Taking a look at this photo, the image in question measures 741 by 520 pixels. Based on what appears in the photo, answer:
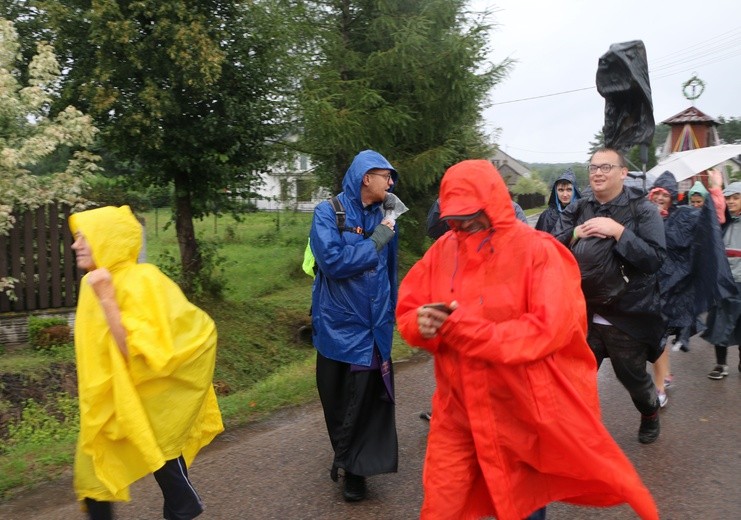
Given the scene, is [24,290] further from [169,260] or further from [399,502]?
[399,502]

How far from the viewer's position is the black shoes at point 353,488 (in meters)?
4.04

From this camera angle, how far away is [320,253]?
153 inches

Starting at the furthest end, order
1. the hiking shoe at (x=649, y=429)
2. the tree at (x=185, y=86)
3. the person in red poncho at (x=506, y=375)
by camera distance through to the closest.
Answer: the tree at (x=185, y=86)
the hiking shoe at (x=649, y=429)
the person in red poncho at (x=506, y=375)

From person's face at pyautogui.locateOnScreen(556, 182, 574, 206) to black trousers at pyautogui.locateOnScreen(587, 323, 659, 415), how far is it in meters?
2.36

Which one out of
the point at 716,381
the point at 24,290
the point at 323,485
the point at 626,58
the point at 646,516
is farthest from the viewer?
the point at 24,290

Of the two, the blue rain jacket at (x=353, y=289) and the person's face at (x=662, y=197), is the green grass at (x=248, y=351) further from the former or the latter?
the person's face at (x=662, y=197)

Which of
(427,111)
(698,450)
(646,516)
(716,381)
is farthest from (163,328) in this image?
(427,111)

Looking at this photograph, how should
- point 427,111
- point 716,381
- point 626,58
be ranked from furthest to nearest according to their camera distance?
point 427,111, point 716,381, point 626,58

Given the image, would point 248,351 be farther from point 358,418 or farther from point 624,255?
point 624,255

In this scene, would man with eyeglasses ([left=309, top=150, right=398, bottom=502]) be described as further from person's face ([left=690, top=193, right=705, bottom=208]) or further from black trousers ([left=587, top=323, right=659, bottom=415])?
person's face ([left=690, top=193, right=705, bottom=208])

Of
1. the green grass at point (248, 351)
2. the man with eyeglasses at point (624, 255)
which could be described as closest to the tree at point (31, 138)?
the green grass at point (248, 351)

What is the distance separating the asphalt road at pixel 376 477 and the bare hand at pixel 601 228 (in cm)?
159

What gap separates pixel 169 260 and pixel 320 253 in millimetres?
7105

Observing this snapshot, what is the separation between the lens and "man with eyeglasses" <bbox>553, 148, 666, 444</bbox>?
4141mm
